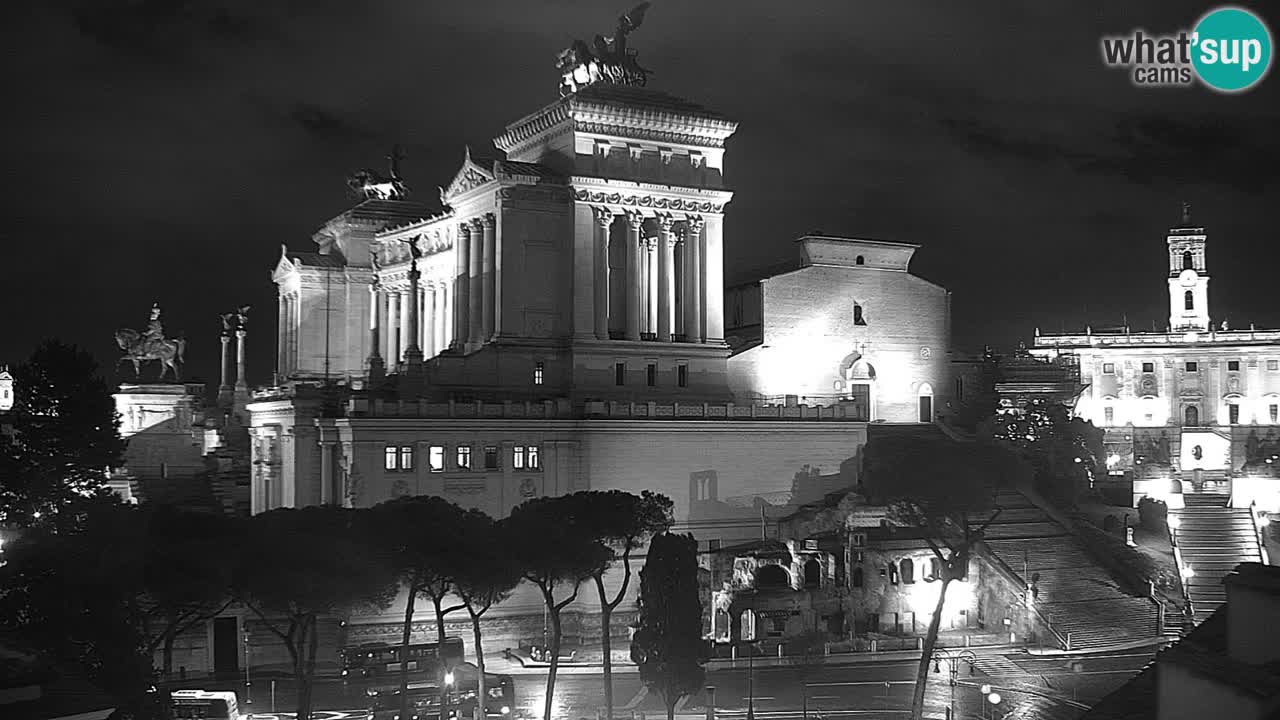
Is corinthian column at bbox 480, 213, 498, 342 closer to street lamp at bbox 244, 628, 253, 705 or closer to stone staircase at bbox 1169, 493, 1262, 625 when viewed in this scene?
street lamp at bbox 244, 628, 253, 705

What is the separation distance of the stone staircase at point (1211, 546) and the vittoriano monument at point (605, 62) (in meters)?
42.6

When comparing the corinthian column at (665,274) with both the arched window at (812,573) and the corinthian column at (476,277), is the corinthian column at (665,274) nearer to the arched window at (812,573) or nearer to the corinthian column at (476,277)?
the corinthian column at (476,277)

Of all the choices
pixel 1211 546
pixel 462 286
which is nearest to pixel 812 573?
pixel 1211 546

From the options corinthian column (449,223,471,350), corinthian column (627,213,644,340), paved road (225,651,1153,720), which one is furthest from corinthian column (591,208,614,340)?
paved road (225,651,1153,720)

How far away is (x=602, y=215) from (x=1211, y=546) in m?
40.1

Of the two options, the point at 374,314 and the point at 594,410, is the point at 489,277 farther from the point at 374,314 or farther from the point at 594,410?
the point at 374,314

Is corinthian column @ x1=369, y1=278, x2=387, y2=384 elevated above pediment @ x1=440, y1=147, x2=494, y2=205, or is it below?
below

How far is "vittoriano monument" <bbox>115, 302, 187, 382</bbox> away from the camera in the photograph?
97.4 metres

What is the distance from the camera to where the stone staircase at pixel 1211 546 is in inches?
2800

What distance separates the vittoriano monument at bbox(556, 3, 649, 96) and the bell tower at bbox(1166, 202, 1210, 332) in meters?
70.5

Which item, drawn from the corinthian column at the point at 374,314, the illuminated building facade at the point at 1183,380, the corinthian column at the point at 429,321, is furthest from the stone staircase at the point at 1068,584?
the illuminated building facade at the point at 1183,380

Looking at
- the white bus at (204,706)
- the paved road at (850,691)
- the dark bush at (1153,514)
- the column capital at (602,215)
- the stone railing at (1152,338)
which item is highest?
the column capital at (602,215)

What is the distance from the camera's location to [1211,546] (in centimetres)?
7662

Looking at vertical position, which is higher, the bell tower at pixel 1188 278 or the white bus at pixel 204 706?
the bell tower at pixel 1188 278
